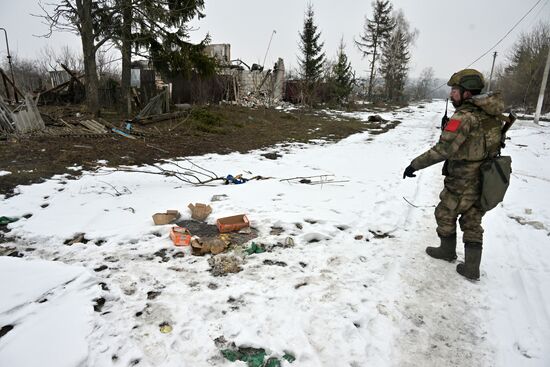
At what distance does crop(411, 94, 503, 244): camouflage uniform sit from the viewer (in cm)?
266

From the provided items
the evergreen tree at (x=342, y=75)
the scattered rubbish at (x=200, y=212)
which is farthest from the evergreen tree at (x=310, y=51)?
the scattered rubbish at (x=200, y=212)

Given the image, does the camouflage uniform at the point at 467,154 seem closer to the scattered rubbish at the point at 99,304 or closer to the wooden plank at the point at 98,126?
the scattered rubbish at the point at 99,304

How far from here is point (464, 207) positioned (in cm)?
287

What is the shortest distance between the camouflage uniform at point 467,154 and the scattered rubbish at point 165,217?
296 cm

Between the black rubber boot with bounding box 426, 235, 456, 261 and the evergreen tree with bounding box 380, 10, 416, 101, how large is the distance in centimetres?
→ 3807

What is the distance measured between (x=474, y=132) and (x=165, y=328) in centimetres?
300

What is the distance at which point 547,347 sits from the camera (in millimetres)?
2148

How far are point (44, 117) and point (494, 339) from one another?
1244 cm

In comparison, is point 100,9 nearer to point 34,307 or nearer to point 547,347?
point 34,307

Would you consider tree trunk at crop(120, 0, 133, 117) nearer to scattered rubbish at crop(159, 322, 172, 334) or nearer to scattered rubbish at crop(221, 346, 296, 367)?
scattered rubbish at crop(159, 322, 172, 334)

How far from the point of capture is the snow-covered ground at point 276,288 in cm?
204

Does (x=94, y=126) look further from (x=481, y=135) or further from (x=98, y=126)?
(x=481, y=135)

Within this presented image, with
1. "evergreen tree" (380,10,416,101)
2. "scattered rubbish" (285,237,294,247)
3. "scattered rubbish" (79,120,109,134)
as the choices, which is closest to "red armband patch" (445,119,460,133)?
"scattered rubbish" (285,237,294,247)

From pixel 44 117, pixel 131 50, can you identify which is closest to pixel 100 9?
pixel 131 50
